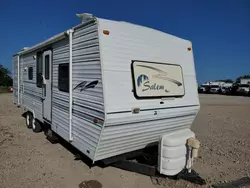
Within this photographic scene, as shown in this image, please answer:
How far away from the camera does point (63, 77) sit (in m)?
5.12

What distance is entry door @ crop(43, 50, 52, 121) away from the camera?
592 centimetres

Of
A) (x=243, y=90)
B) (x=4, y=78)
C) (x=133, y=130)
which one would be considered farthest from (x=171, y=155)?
(x=4, y=78)

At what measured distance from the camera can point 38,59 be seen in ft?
22.2

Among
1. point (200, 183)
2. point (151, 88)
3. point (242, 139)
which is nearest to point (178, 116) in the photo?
point (151, 88)

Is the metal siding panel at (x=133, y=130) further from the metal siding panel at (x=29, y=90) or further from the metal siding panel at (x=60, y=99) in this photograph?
the metal siding panel at (x=29, y=90)

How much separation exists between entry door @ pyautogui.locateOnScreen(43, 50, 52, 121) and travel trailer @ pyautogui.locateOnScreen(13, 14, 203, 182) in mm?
362

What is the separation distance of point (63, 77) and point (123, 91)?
1808 millimetres

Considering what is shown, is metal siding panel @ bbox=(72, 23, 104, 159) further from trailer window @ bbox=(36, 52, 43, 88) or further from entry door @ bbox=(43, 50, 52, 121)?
trailer window @ bbox=(36, 52, 43, 88)

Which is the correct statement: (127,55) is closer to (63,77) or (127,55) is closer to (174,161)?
(63,77)

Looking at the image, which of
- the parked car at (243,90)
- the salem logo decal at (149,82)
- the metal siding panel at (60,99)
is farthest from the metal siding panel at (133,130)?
the parked car at (243,90)

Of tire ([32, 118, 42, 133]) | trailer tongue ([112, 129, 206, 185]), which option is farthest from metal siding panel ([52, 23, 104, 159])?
tire ([32, 118, 42, 133])

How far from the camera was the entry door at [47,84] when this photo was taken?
Result: 592 cm

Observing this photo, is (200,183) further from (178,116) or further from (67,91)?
(67,91)

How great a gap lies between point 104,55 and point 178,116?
2.18 m
